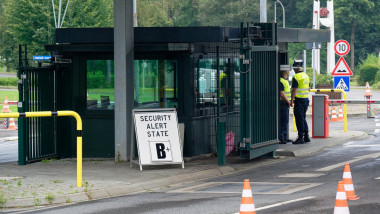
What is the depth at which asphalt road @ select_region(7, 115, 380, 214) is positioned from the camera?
35.2 feet

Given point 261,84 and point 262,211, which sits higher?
point 261,84

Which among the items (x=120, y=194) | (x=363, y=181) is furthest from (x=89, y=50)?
(x=363, y=181)

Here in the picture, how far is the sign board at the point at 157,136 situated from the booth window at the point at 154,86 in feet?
3.45

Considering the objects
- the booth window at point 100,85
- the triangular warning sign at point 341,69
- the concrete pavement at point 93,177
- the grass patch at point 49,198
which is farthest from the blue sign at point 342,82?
the grass patch at point 49,198

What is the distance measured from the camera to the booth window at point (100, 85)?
17.1 meters

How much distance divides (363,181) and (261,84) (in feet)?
13.0

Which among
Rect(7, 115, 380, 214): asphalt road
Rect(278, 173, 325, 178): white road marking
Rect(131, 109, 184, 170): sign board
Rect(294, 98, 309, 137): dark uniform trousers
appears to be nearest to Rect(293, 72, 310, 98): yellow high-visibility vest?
Rect(294, 98, 309, 137): dark uniform trousers

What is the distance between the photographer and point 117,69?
16.4 m

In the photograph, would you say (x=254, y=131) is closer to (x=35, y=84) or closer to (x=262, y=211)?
(x=35, y=84)

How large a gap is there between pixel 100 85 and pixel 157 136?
7.15ft

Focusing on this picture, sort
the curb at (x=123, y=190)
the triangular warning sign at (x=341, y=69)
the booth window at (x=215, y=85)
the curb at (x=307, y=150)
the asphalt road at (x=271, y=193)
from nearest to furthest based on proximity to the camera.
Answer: the asphalt road at (x=271, y=193) → the curb at (x=123, y=190) → the booth window at (x=215, y=85) → the curb at (x=307, y=150) → the triangular warning sign at (x=341, y=69)

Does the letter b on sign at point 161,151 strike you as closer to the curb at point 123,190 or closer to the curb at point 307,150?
the curb at point 123,190

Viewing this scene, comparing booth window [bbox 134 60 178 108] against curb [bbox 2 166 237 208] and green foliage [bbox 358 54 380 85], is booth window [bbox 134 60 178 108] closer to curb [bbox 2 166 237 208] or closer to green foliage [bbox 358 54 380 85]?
curb [bbox 2 166 237 208]

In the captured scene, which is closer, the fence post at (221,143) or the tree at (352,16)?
the fence post at (221,143)
